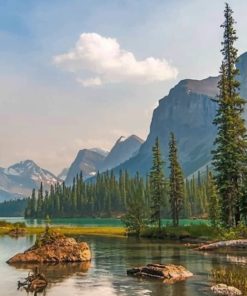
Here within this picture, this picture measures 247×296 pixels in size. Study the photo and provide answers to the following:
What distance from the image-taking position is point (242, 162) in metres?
72.0

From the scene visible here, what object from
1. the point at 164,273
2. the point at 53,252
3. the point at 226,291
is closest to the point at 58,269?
the point at 53,252

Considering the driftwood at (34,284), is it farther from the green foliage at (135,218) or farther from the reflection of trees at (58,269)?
the green foliage at (135,218)

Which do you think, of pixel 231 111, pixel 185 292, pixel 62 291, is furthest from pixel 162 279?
pixel 231 111

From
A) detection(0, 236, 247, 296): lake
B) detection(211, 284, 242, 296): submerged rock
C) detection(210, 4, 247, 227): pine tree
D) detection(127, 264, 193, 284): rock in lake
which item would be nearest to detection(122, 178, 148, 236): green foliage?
detection(210, 4, 247, 227): pine tree

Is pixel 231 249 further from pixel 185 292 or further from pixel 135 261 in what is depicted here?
pixel 185 292

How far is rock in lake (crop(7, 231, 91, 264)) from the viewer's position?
4703 centimetres

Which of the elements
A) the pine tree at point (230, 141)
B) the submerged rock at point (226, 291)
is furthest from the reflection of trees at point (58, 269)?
the pine tree at point (230, 141)

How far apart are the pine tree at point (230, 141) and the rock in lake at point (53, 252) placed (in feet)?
92.0

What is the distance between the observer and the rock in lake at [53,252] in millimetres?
47031

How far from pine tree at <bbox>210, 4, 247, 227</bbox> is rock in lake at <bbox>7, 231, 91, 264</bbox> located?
2803 cm

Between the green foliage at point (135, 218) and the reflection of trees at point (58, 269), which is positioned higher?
the green foliage at point (135, 218)

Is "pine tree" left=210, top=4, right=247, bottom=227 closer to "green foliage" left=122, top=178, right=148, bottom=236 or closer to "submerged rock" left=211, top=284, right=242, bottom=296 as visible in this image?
"green foliage" left=122, top=178, right=148, bottom=236

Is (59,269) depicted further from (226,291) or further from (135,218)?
(135,218)

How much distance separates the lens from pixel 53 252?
48250 millimetres
